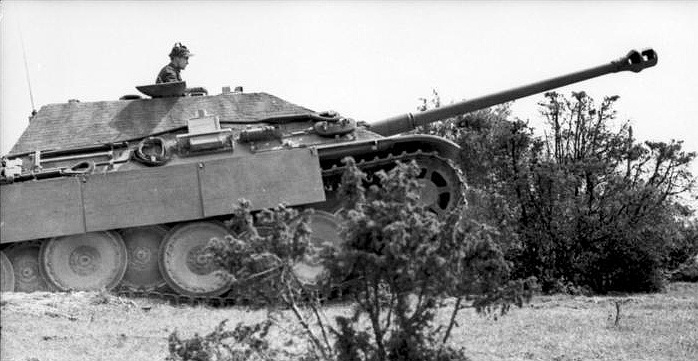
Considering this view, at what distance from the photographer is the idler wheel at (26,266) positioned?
17.1 metres

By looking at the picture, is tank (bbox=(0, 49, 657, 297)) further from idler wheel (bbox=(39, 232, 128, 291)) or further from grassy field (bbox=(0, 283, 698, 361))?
grassy field (bbox=(0, 283, 698, 361))

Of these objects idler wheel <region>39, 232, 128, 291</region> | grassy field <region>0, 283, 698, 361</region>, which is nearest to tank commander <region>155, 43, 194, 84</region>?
idler wheel <region>39, 232, 128, 291</region>

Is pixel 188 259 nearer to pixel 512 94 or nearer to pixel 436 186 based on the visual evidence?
pixel 436 186

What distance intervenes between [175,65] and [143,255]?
12.7ft

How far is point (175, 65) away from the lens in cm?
1916

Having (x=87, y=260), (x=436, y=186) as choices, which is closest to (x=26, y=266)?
(x=87, y=260)

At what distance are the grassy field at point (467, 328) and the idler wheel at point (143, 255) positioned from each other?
107 centimetres

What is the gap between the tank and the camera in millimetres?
16812

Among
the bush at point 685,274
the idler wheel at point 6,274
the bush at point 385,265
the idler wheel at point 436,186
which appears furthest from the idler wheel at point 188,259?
the bush at point 685,274

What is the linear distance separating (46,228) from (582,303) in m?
8.71

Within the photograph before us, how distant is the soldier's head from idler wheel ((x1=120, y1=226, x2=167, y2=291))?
349 cm

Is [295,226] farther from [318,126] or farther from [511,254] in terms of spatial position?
[511,254]

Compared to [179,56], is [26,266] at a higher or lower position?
lower

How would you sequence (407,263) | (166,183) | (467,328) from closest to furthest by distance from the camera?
(407,263), (467,328), (166,183)
